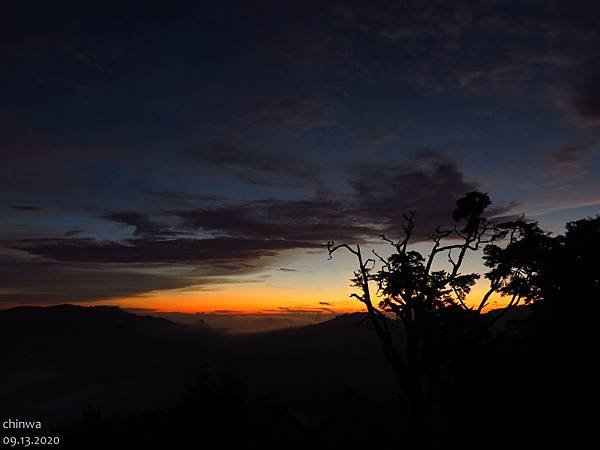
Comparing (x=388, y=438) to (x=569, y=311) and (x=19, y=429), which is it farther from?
(x=19, y=429)

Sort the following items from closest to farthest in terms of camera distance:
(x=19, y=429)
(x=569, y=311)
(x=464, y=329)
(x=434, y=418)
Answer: (x=569, y=311), (x=464, y=329), (x=19, y=429), (x=434, y=418)

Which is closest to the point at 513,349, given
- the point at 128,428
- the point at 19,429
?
the point at 128,428

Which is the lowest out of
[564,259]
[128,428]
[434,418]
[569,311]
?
[434,418]

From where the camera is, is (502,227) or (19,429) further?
(19,429)

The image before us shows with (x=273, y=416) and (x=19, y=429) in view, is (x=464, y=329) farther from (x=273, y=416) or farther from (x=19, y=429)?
(x=19, y=429)

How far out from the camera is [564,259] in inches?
831

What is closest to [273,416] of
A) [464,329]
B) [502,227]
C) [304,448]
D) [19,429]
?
[304,448]

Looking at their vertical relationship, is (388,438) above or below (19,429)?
below

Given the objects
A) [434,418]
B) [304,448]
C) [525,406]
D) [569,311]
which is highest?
[569,311]

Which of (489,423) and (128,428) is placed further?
(128,428)

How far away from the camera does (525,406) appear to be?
60.3 ft

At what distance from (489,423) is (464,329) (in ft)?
15.5

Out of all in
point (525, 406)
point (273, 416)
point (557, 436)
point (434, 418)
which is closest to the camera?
point (557, 436)

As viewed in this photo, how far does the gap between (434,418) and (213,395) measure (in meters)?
24.7
